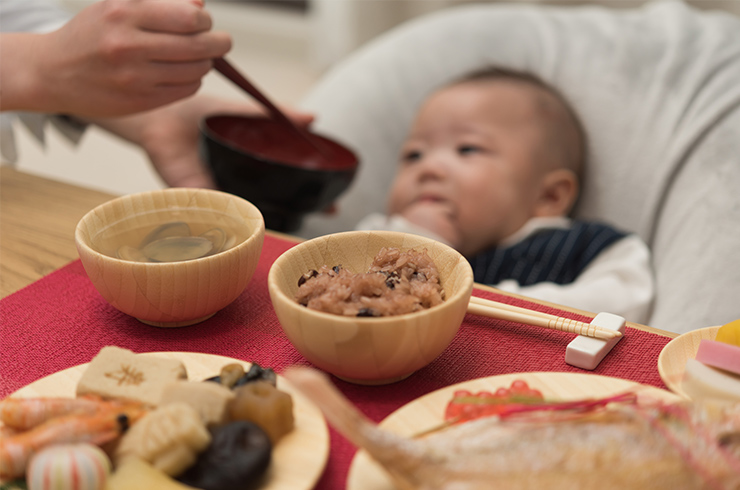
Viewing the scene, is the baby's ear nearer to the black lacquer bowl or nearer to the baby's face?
the baby's face

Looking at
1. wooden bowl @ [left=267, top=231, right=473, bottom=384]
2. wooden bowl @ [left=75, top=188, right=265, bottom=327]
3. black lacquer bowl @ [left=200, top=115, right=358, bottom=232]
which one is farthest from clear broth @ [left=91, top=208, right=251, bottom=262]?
black lacquer bowl @ [left=200, top=115, right=358, bottom=232]

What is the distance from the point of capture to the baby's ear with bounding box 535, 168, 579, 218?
1453 mm

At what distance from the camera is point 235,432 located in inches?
16.9

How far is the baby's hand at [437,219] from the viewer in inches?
53.1

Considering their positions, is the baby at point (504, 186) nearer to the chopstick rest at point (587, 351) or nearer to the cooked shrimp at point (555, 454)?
the chopstick rest at point (587, 351)

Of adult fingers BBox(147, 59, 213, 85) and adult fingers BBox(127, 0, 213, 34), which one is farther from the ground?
adult fingers BBox(127, 0, 213, 34)

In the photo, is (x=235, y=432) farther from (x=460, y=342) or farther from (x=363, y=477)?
(x=460, y=342)

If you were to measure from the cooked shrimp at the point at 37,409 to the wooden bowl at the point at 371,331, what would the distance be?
0.16 metres

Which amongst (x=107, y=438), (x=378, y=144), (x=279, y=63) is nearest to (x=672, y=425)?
(x=107, y=438)

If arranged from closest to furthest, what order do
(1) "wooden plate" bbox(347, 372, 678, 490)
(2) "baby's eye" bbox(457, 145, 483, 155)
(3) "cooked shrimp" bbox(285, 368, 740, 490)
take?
(3) "cooked shrimp" bbox(285, 368, 740, 490) < (1) "wooden plate" bbox(347, 372, 678, 490) < (2) "baby's eye" bbox(457, 145, 483, 155)

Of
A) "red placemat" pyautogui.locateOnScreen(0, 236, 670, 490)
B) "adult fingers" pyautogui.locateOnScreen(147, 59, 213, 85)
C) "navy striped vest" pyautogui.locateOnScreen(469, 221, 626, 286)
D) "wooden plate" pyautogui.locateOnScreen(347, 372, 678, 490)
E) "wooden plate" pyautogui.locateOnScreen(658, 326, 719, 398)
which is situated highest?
"adult fingers" pyautogui.locateOnScreen(147, 59, 213, 85)

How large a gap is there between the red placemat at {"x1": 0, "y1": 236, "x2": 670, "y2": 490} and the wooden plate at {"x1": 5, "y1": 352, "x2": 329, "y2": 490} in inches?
2.7

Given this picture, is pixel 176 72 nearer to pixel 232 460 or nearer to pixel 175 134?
pixel 175 134

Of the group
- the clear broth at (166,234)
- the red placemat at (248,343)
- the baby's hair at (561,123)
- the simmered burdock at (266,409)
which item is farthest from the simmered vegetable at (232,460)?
the baby's hair at (561,123)
